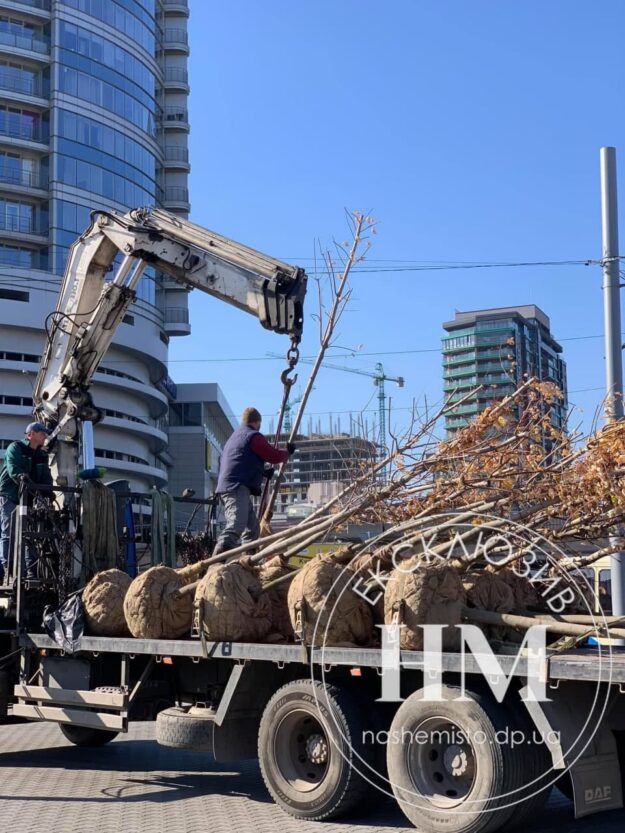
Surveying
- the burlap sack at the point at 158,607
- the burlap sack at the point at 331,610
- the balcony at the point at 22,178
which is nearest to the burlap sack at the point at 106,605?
the burlap sack at the point at 158,607

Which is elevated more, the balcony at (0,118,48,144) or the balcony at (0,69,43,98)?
the balcony at (0,69,43,98)

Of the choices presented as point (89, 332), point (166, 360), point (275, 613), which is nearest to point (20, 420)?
point (166, 360)

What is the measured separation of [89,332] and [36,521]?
8.94 feet

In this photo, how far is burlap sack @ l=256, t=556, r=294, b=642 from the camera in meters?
8.68

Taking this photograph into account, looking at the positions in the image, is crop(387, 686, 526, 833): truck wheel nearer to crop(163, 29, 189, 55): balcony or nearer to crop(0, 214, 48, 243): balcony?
crop(0, 214, 48, 243): balcony

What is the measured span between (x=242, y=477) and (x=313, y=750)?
123 inches

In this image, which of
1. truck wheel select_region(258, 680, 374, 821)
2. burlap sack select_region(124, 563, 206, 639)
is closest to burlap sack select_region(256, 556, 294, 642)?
truck wheel select_region(258, 680, 374, 821)

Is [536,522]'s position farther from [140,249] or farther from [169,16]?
[169,16]

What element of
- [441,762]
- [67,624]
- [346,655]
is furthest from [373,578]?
[67,624]

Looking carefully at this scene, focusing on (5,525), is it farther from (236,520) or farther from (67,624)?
(236,520)

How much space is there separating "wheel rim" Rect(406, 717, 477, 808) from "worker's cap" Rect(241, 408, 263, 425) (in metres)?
4.06

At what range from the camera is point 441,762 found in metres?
7.30

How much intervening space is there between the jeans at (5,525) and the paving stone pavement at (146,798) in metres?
2.17

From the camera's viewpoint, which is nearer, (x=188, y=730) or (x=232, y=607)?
(x=232, y=607)
